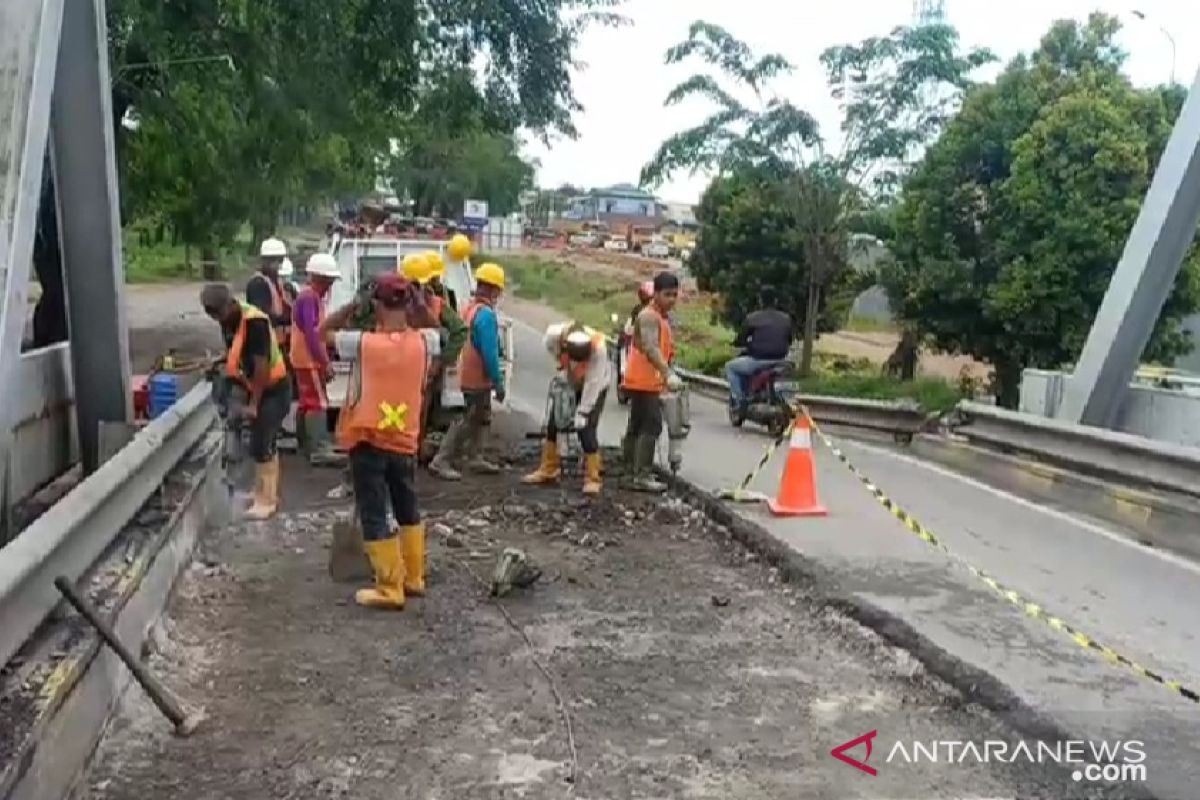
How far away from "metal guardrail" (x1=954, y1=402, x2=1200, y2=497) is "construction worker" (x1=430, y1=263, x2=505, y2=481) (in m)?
4.58

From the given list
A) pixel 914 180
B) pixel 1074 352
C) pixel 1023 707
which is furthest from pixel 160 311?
pixel 1023 707

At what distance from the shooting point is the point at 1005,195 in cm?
1725

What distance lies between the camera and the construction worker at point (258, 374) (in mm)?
9031

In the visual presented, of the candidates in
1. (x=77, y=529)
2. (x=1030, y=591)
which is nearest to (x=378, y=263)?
(x=1030, y=591)

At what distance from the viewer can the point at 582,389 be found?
10.8m

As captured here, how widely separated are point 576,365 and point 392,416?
12.6 feet

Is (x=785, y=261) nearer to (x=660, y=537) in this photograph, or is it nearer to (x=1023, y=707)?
(x=660, y=537)

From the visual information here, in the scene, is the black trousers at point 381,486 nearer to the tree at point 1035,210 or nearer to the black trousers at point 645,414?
the black trousers at point 645,414

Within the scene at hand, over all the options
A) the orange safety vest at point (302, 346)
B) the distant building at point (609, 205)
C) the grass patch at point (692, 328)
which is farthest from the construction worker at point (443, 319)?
the distant building at point (609, 205)

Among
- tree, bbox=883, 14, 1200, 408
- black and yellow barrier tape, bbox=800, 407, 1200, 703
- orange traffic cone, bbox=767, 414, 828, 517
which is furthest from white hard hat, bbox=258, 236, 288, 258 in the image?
tree, bbox=883, 14, 1200, 408

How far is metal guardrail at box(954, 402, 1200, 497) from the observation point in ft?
32.3

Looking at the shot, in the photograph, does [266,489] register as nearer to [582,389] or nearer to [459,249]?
[582,389]

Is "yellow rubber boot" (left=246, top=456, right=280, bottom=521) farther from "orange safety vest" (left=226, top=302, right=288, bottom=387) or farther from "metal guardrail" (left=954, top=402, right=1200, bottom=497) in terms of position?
"metal guardrail" (left=954, top=402, right=1200, bottom=497)

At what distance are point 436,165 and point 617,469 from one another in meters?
53.6
